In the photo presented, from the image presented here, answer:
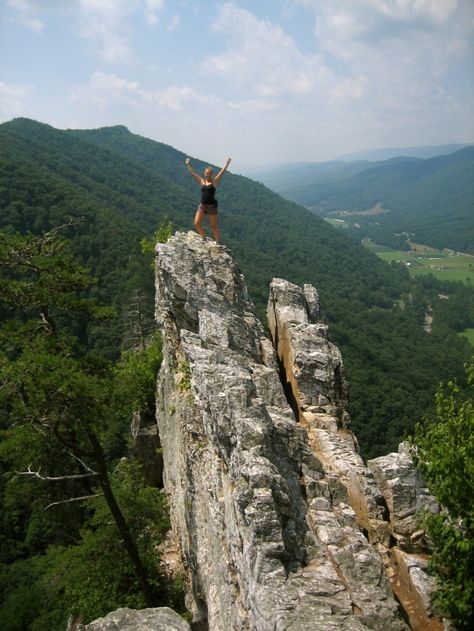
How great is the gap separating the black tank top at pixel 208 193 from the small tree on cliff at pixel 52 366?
6.03 metres

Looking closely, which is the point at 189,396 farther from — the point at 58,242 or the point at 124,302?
the point at 124,302

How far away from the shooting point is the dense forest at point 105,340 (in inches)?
538

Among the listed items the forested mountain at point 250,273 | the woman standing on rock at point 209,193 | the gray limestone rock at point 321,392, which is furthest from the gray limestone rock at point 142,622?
the woman standing on rock at point 209,193

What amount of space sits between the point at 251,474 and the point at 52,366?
6562 mm

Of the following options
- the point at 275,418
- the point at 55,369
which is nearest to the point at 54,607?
the point at 55,369

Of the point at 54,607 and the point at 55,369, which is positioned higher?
the point at 55,369

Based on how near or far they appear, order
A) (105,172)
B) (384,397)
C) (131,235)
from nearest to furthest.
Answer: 1. (384,397)
2. (131,235)
3. (105,172)

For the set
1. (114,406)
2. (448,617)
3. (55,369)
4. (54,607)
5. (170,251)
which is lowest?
(54,607)

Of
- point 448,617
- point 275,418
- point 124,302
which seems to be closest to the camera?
point 448,617

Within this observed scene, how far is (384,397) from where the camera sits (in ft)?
258

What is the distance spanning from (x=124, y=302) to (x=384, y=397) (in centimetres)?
4633

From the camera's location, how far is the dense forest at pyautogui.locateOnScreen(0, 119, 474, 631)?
13.7 m

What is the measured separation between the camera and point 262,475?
8914 mm

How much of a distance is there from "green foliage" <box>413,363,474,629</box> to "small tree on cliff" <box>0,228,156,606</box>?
8901 millimetres
